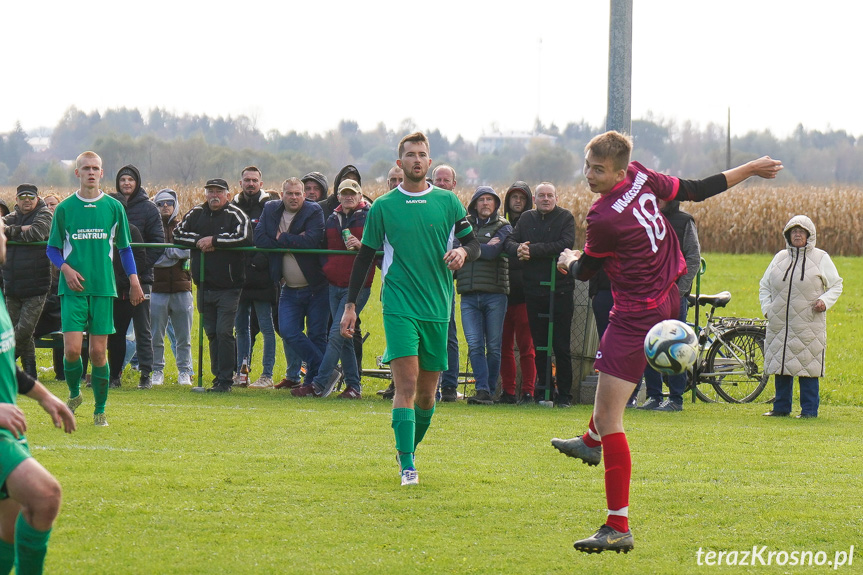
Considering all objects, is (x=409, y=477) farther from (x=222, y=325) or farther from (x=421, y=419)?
(x=222, y=325)

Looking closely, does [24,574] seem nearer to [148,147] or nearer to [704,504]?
[704,504]

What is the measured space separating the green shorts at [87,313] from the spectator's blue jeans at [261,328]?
3.49 metres

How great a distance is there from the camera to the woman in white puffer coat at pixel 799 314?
464 inches

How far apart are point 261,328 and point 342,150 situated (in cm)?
10943

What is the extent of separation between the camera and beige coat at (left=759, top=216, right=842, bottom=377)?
1178cm

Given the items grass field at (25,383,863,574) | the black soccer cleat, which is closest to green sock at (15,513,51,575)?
grass field at (25,383,863,574)

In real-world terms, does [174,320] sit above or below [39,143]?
below

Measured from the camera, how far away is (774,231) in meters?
41.0

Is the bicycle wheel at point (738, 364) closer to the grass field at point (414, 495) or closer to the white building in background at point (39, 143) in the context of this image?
the grass field at point (414, 495)

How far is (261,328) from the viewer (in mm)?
13414

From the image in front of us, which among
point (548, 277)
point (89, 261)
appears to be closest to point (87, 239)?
point (89, 261)

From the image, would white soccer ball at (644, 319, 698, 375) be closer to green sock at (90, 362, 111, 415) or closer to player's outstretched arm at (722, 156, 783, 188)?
player's outstretched arm at (722, 156, 783, 188)

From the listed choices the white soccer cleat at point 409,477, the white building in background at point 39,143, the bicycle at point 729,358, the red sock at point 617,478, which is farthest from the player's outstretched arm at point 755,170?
the white building in background at point 39,143

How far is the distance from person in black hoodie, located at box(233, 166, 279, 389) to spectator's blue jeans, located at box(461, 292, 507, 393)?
2552 mm
